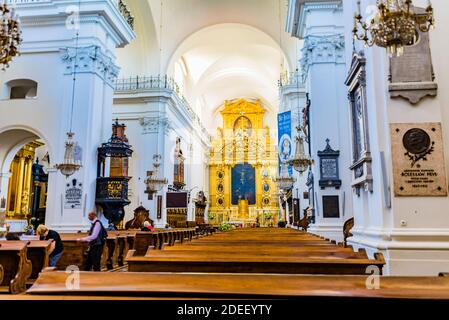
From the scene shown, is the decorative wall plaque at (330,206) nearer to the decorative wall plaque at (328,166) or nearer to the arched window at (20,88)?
the decorative wall plaque at (328,166)

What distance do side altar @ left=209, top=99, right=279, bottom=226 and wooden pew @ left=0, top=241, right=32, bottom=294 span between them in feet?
72.5

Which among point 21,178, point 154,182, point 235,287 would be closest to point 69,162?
point 154,182

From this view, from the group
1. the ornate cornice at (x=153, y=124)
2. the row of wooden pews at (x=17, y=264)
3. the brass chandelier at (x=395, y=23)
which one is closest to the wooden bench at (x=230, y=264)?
the brass chandelier at (x=395, y=23)

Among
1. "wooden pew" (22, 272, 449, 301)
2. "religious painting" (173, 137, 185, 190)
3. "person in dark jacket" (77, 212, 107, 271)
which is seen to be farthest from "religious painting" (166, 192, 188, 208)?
"wooden pew" (22, 272, 449, 301)

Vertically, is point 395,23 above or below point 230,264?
above

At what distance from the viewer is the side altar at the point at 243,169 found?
27219 millimetres

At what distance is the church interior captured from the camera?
111 inches

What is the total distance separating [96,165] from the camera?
10.3 meters

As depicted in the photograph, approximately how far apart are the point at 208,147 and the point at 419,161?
81.3ft

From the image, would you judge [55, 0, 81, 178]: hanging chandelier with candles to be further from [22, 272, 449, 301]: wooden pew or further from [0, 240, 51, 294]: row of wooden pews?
[22, 272, 449, 301]: wooden pew

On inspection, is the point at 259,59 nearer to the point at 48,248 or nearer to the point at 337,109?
the point at 337,109

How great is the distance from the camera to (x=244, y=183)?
27938 mm

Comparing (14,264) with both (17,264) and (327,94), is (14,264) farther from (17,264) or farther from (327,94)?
(327,94)
